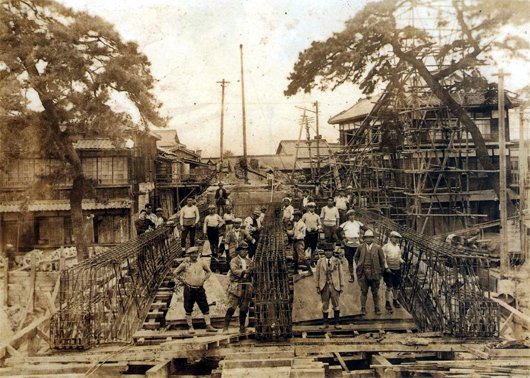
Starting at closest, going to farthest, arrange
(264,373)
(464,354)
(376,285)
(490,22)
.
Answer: (264,373)
(464,354)
(376,285)
(490,22)

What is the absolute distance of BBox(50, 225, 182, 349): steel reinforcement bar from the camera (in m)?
8.41

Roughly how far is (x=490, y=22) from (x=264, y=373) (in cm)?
1288

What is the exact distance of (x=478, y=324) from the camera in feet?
27.6

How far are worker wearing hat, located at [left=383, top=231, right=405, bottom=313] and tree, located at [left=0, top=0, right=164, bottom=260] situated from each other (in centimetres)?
1027

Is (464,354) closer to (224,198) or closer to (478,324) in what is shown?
(478,324)

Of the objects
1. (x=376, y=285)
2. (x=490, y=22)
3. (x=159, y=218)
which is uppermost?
(x=490, y=22)

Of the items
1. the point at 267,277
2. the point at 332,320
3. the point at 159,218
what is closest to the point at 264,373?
the point at 267,277

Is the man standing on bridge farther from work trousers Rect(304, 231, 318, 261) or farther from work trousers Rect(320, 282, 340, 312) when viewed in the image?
work trousers Rect(320, 282, 340, 312)

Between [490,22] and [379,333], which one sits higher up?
[490,22]

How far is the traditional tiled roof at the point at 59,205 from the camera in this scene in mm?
23469

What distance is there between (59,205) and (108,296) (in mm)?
16239

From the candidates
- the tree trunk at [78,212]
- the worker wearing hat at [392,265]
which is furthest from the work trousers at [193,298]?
the tree trunk at [78,212]

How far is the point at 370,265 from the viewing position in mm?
9453

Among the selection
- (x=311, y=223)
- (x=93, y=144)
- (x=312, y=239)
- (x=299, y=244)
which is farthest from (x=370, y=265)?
(x=93, y=144)
